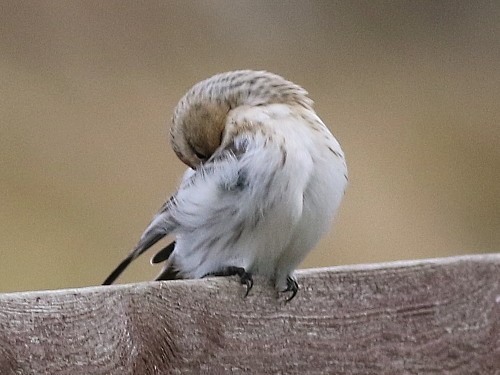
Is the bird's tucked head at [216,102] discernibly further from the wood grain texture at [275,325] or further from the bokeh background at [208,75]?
the bokeh background at [208,75]

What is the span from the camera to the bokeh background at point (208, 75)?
244 cm

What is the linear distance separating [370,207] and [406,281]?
167cm

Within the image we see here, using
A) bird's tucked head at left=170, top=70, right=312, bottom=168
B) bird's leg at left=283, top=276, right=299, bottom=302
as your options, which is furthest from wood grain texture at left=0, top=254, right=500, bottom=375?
bird's tucked head at left=170, top=70, right=312, bottom=168

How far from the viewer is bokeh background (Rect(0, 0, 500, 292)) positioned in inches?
96.0

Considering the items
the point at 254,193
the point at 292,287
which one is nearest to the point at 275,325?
the point at 292,287

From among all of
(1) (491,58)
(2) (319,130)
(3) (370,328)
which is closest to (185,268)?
(2) (319,130)

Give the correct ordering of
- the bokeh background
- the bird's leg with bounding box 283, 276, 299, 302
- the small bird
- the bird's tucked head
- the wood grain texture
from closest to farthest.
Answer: the wood grain texture → the bird's leg with bounding box 283, 276, 299, 302 → the small bird → the bird's tucked head → the bokeh background

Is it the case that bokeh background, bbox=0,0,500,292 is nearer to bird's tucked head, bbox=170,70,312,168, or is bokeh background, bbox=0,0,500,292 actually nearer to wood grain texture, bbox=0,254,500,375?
bird's tucked head, bbox=170,70,312,168

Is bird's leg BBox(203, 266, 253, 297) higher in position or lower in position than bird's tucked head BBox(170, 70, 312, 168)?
lower

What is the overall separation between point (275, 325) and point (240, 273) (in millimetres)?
126

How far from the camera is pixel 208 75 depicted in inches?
101

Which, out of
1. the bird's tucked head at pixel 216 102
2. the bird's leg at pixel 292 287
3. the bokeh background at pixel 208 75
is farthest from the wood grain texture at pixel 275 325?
the bokeh background at pixel 208 75

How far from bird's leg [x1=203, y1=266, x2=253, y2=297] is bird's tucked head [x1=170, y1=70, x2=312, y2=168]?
20cm

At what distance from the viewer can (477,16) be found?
2930 millimetres
